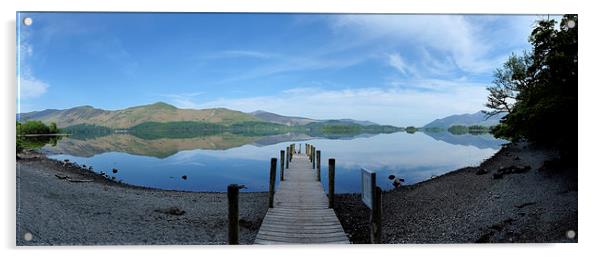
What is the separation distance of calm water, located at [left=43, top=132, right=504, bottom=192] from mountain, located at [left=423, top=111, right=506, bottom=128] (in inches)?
19.7

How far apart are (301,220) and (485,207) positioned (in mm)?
3267

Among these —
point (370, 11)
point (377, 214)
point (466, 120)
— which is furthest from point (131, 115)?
point (466, 120)

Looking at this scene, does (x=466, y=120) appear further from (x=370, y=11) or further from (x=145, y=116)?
(x=145, y=116)

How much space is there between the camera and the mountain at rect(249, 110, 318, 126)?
582cm

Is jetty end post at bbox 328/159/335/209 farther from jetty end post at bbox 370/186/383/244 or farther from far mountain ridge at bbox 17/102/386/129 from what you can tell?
jetty end post at bbox 370/186/383/244

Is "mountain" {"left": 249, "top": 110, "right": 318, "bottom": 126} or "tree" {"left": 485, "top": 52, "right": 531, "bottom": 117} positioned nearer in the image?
"tree" {"left": 485, "top": 52, "right": 531, "bottom": 117}

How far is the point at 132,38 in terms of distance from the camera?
14.3 feet

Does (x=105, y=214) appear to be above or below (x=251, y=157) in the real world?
below

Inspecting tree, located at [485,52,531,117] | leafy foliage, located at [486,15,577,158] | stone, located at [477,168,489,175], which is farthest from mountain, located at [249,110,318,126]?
stone, located at [477,168,489,175]

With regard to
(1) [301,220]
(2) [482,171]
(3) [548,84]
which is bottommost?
(1) [301,220]

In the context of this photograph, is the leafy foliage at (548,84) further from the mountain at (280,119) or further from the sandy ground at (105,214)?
the sandy ground at (105,214)

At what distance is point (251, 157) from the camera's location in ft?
30.4

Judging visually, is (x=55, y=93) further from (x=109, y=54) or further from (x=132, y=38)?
(x=132, y=38)
